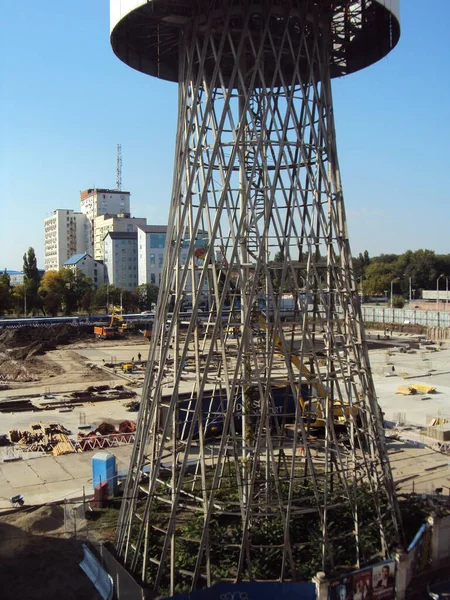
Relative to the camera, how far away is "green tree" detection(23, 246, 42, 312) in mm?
104812

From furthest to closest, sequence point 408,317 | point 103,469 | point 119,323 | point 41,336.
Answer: point 408,317
point 119,323
point 41,336
point 103,469

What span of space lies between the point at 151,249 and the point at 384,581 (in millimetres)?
111535

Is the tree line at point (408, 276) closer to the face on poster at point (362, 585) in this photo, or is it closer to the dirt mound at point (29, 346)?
the dirt mound at point (29, 346)

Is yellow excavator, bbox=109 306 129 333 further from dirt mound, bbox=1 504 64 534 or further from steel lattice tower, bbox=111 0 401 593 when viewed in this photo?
steel lattice tower, bbox=111 0 401 593

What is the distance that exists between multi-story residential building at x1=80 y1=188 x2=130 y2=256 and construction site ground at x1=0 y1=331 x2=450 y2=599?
301 feet

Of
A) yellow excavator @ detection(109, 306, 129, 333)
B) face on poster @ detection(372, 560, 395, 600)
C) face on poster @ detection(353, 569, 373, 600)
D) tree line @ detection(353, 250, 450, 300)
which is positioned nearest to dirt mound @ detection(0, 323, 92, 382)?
yellow excavator @ detection(109, 306, 129, 333)

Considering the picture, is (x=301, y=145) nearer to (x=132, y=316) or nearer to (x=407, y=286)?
(x=132, y=316)

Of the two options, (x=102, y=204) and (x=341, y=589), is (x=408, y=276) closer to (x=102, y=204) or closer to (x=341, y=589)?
(x=102, y=204)

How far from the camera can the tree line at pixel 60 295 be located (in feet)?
343

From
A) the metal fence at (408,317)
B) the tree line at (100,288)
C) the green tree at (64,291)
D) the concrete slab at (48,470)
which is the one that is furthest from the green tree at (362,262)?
the concrete slab at (48,470)

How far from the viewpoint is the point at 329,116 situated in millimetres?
16875

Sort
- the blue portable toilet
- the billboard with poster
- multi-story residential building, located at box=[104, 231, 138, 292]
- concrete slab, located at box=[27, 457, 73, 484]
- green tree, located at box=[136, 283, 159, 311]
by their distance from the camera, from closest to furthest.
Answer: the billboard with poster
the blue portable toilet
concrete slab, located at box=[27, 457, 73, 484]
green tree, located at box=[136, 283, 159, 311]
multi-story residential building, located at box=[104, 231, 138, 292]

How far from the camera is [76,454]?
29641 mm

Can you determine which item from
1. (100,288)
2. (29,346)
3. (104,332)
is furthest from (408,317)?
(100,288)
